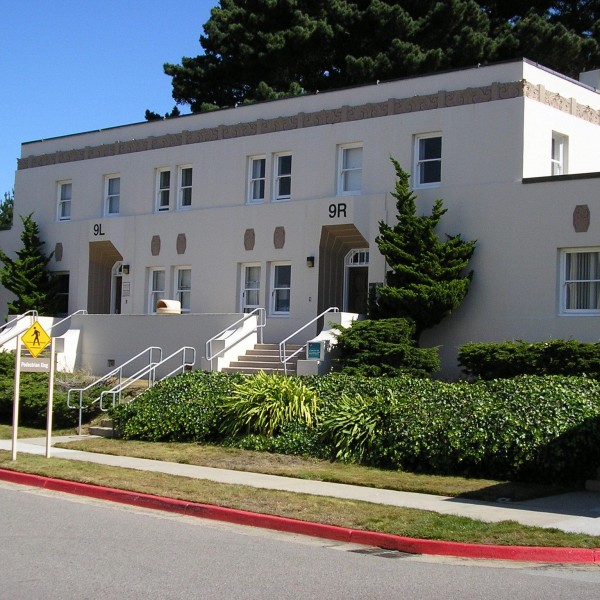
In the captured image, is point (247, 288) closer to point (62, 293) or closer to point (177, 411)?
point (62, 293)

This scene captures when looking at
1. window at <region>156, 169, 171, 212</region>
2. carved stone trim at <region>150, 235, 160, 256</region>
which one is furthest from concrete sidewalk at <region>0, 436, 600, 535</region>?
window at <region>156, 169, 171, 212</region>

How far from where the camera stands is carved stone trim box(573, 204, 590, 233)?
22.0 metres

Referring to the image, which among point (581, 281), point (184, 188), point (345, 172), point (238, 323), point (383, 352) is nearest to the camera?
point (383, 352)

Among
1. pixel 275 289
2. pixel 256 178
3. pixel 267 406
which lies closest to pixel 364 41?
pixel 256 178

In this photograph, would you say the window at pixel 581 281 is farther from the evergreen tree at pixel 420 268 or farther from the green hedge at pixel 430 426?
the green hedge at pixel 430 426

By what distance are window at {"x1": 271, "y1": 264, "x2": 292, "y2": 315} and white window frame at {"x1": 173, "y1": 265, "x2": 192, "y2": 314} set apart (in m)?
3.18

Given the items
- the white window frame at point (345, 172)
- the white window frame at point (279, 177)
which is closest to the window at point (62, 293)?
the white window frame at point (279, 177)

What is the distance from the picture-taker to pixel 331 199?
86.2ft

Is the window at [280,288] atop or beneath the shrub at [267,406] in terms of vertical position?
atop

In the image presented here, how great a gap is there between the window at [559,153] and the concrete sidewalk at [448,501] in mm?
12982

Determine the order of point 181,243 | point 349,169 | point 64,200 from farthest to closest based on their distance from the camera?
point 64,200 < point 181,243 < point 349,169

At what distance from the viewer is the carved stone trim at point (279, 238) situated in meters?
27.4

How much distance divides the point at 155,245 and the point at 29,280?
508cm

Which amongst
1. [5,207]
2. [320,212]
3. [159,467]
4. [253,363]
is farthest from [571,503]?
[5,207]
